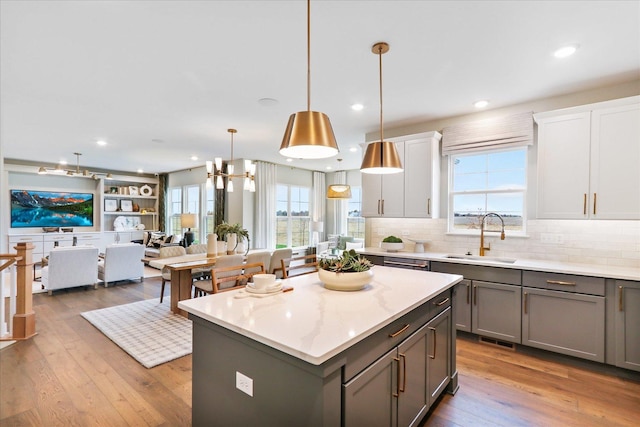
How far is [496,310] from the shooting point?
326cm

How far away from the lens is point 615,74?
282cm

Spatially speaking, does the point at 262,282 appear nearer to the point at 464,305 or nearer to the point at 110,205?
the point at 464,305

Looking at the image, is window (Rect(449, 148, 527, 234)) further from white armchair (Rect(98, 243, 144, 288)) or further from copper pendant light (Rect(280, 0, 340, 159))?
white armchair (Rect(98, 243, 144, 288))

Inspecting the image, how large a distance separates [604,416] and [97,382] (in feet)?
12.7

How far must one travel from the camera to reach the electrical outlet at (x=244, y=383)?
141 cm

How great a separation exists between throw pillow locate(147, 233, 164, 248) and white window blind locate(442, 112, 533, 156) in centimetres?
763

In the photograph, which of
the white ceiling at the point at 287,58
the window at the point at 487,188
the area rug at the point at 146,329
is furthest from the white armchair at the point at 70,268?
the window at the point at 487,188

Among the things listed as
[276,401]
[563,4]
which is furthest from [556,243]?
[276,401]

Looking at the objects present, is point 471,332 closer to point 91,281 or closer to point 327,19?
point 327,19

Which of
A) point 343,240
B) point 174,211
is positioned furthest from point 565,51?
point 174,211

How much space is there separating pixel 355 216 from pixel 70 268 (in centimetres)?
639

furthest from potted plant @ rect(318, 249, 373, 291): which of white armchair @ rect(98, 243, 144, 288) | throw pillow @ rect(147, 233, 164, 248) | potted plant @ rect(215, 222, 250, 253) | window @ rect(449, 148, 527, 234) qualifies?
throw pillow @ rect(147, 233, 164, 248)

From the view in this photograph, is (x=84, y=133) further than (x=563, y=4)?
Yes

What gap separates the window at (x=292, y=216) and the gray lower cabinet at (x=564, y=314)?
5.98 m
